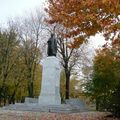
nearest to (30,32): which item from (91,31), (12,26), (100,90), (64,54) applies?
(12,26)

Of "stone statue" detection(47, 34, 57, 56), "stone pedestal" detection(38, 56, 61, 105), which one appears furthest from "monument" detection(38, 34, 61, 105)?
"stone statue" detection(47, 34, 57, 56)

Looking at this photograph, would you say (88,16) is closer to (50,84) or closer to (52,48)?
(50,84)

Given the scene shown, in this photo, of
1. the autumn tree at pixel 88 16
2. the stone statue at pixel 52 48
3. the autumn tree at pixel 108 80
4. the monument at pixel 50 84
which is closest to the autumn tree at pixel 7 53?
the stone statue at pixel 52 48

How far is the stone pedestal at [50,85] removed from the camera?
2789 centimetres

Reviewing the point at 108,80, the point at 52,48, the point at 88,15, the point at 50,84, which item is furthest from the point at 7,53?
the point at 88,15

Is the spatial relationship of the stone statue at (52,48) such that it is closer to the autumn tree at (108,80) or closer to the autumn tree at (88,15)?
the autumn tree at (108,80)

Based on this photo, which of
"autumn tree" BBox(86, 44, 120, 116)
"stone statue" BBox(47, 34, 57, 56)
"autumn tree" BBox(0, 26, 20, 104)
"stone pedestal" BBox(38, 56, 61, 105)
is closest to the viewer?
"autumn tree" BBox(86, 44, 120, 116)

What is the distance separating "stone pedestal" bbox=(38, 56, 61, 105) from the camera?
27.9 meters

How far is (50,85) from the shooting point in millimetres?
27969

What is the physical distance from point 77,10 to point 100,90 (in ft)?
40.3

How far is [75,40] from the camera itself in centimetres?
1253

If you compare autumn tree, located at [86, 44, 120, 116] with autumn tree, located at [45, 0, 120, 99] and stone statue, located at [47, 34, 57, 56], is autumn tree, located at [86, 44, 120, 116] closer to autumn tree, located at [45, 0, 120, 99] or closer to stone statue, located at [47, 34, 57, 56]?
stone statue, located at [47, 34, 57, 56]

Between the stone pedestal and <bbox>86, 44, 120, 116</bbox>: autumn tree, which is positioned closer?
<bbox>86, 44, 120, 116</bbox>: autumn tree

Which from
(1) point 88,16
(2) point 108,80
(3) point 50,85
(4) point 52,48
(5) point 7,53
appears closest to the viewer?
(1) point 88,16
